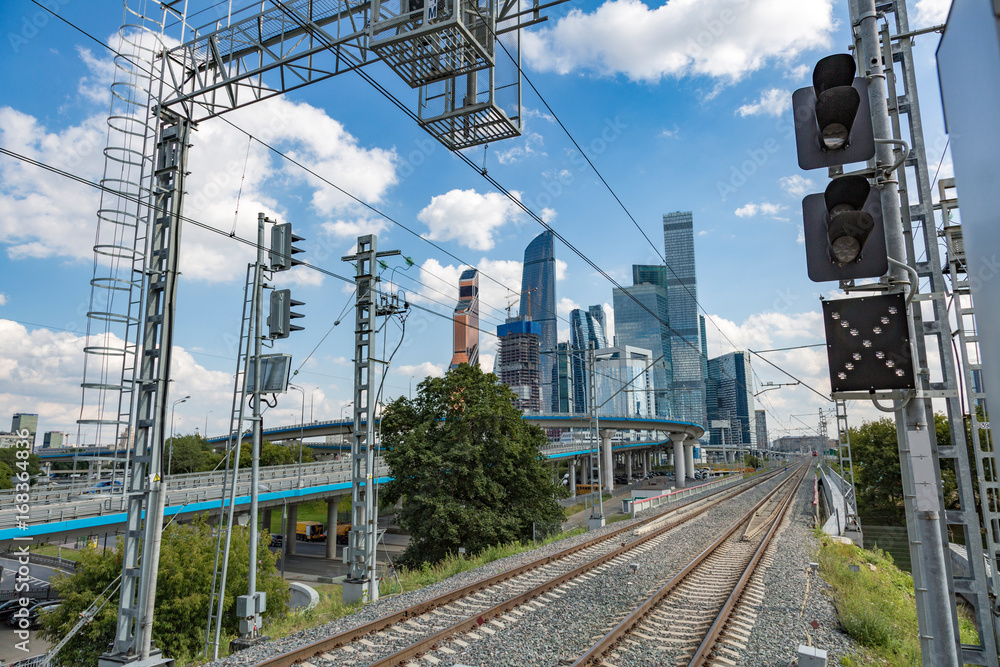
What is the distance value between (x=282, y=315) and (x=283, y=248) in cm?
171

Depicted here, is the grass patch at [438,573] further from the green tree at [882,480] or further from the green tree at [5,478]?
the green tree at [5,478]

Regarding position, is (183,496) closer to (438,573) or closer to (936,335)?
(438,573)

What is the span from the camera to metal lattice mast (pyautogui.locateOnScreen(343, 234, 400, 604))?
14.4 m

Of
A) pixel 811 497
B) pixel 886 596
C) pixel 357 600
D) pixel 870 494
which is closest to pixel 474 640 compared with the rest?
pixel 357 600

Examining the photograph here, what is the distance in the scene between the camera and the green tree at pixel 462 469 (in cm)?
2502

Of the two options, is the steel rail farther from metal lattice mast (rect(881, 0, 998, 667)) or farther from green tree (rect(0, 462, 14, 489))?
green tree (rect(0, 462, 14, 489))

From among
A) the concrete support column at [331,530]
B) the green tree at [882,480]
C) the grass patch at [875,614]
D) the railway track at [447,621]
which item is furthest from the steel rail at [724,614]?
the concrete support column at [331,530]

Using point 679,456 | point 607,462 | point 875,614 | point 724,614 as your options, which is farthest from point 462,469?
point 679,456

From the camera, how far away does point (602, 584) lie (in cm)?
1373

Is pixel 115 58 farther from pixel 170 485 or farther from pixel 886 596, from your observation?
pixel 170 485

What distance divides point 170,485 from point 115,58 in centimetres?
2892

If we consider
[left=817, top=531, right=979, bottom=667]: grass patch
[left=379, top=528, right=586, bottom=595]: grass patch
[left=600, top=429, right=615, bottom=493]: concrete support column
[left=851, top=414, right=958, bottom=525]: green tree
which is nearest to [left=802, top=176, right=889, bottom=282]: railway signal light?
[left=817, top=531, right=979, bottom=667]: grass patch

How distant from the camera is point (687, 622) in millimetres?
10570

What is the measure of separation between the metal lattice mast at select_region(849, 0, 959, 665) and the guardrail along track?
4.90m
